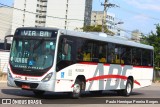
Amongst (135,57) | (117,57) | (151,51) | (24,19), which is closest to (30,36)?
(117,57)

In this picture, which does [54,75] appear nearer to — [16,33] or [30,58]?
[30,58]

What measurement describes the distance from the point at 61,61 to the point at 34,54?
3.76 feet

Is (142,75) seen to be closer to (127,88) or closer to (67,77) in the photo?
(127,88)

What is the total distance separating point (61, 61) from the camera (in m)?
16.8

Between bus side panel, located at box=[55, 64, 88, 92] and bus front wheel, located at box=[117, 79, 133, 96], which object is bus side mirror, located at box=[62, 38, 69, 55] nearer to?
bus side panel, located at box=[55, 64, 88, 92]

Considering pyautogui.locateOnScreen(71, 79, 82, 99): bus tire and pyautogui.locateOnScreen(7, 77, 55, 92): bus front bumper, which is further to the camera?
pyautogui.locateOnScreen(71, 79, 82, 99): bus tire

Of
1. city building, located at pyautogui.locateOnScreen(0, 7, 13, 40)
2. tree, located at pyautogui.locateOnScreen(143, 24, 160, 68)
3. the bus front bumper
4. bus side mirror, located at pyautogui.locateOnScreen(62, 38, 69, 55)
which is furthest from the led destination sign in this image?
city building, located at pyautogui.locateOnScreen(0, 7, 13, 40)

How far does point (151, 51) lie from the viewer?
1024 inches

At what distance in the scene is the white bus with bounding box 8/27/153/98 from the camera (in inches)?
645

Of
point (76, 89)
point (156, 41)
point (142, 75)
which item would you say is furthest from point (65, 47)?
point (156, 41)

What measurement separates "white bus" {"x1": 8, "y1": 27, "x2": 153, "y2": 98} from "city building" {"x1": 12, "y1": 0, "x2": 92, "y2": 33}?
424ft

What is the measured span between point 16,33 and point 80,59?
303 cm

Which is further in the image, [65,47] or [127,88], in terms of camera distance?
[127,88]

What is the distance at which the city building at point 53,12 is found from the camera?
5955 inches
